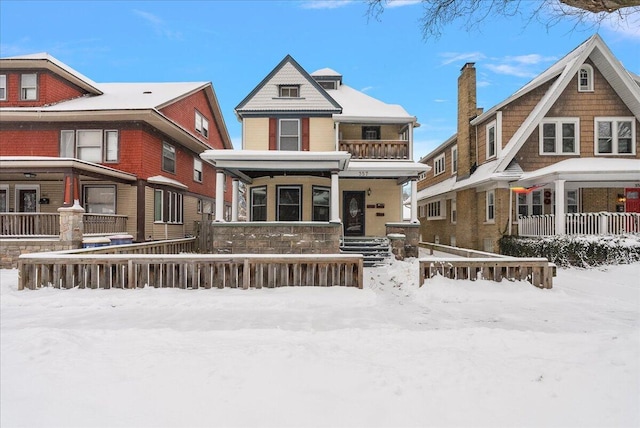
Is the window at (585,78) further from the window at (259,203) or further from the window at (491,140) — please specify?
the window at (259,203)

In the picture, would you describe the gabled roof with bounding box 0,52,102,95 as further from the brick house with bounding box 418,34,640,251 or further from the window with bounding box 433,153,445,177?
the window with bounding box 433,153,445,177

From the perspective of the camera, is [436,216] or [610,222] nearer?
[610,222]

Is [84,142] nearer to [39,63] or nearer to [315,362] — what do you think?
[39,63]

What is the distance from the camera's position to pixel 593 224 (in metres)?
13.7

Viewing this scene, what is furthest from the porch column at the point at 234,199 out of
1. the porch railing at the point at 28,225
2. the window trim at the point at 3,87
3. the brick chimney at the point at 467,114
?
the brick chimney at the point at 467,114

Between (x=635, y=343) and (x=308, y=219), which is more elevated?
(x=308, y=219)

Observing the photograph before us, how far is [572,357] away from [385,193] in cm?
1325

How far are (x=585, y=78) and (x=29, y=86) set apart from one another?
26901mm

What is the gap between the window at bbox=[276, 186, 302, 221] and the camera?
16.6 meters

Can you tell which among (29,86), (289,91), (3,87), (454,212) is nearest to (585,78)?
(454,212)

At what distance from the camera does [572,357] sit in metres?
4.39

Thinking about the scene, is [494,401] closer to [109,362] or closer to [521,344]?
[521,344]

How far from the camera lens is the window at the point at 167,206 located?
18.2 metres

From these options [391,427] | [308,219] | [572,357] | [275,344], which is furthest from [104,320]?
[308,219]
